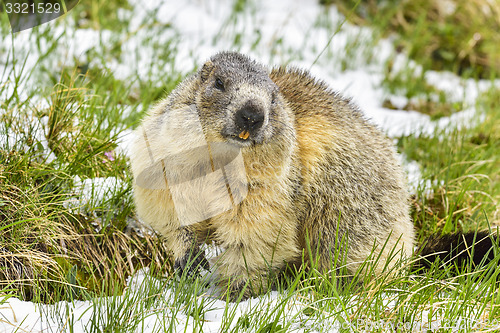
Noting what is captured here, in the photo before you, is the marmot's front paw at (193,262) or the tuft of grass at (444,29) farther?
the tuft of grass at (444,29)

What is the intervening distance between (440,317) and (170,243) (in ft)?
5.85

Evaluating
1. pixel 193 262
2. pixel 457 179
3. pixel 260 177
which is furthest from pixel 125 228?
pixel 457 179

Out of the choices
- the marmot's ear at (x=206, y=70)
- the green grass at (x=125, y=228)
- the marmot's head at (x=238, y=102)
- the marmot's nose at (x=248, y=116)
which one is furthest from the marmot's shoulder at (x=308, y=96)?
the green grass at (x=125, y=228)

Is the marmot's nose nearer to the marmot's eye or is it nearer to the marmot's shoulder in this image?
the marmot's eye

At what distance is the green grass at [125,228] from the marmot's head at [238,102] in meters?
0.84

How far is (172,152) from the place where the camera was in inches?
135

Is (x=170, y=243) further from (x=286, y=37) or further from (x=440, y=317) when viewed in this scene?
(x=286, y=37)

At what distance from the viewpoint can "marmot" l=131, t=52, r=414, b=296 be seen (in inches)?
131

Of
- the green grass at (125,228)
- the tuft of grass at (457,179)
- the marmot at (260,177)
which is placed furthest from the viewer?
the tuft of grass at (457,179)

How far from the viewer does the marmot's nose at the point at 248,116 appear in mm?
3068

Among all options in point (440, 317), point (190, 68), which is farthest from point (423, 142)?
point (440, 317)

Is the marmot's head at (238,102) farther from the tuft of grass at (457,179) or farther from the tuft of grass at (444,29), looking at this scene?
the tuft of grass at (444,29)

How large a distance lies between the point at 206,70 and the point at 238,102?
516 millimetres

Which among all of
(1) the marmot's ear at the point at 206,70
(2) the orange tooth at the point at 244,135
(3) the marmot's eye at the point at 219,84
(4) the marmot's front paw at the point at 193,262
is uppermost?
(1) the marmot's ear at the point at 206,70
